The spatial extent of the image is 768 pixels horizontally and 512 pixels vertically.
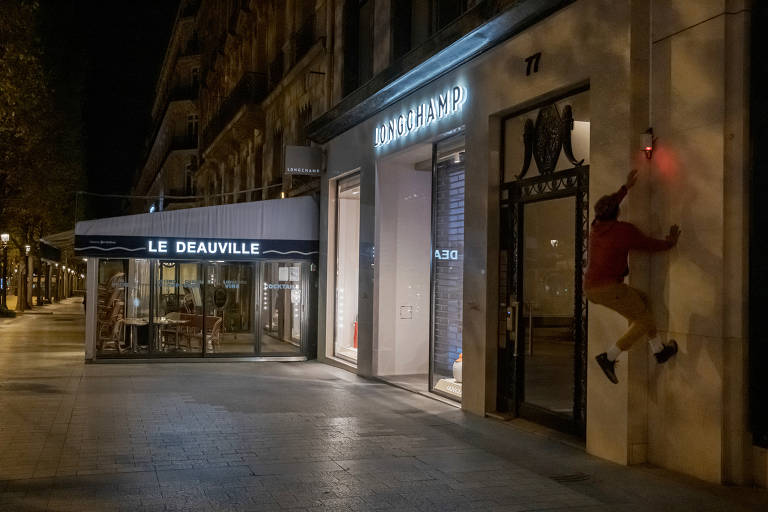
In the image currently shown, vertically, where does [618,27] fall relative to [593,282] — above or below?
above

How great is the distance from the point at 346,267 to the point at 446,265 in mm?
4330

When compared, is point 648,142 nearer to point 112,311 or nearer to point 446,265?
point 446,265

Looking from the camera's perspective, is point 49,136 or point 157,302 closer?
point 157,302

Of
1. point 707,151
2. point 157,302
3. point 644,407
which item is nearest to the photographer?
point 707,151

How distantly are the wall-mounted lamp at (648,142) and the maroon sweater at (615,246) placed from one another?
45 cm

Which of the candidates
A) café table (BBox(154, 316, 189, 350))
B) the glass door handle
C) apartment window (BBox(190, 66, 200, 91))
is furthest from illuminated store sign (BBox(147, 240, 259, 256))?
apartment window (BBox(190, 66, 200, 91))

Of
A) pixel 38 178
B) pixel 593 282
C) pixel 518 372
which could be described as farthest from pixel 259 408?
pixel 38 178

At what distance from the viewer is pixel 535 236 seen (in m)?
9.37

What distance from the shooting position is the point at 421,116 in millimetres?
12031

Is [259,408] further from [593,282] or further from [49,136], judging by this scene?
[49,136]

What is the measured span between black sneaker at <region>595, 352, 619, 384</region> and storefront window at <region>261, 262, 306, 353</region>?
10.5 meters

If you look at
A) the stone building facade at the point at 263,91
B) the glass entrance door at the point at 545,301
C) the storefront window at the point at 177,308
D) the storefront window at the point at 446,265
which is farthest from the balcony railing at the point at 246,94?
the glass entrance door at the point at 545,301

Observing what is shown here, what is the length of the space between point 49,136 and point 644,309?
97.6ft

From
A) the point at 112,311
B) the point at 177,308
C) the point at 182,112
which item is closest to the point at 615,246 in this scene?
the point at 177,308
